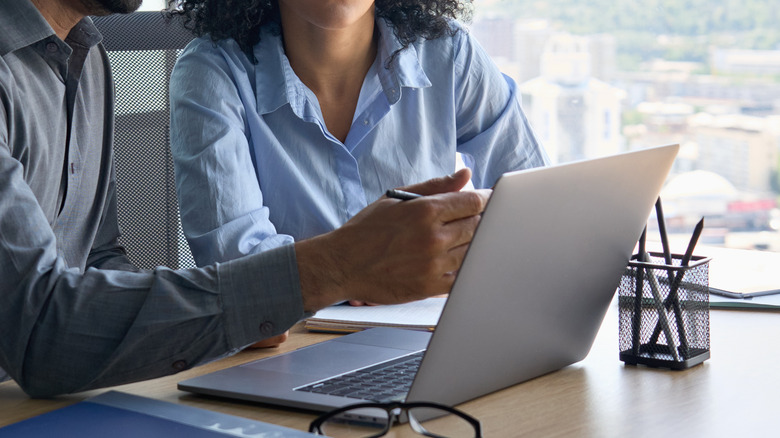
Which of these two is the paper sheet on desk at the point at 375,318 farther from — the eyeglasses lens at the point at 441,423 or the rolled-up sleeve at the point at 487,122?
the rolled-up sleeve at the point at 487,122

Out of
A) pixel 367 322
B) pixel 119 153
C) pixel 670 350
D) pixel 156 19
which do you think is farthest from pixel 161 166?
pixel 670 350

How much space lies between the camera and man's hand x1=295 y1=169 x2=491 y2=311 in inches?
30.7

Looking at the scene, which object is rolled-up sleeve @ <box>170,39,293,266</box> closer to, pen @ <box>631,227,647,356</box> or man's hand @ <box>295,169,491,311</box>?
man's hand @ <box>295,169,491,311</box>

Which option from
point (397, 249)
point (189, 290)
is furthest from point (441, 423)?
point (189, 290)

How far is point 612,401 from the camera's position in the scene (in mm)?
800

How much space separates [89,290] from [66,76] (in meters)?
0.50

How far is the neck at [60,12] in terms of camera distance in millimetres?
1199

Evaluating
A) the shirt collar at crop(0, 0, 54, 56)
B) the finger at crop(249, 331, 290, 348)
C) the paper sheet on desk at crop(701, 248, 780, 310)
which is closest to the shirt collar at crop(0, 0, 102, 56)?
the shirt collar at crop(0, 0, 54, 56)

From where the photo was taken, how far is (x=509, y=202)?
2.23ft

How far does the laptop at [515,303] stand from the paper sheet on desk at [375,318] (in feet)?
0.29

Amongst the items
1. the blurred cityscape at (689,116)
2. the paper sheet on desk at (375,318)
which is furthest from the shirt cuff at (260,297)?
the blurred cityscape at (689,116)

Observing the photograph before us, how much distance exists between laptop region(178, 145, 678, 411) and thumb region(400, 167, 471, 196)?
10 cm

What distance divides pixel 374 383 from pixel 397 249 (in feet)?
0.44

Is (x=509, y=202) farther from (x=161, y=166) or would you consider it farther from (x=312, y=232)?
(x=161, y=166)
